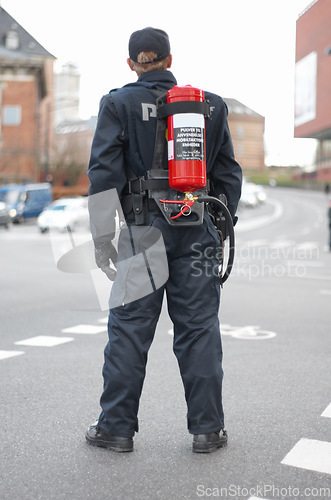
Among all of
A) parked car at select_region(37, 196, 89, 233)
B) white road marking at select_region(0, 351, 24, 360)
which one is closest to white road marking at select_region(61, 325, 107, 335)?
white road marking at select_region(0, 351, 24, 360)

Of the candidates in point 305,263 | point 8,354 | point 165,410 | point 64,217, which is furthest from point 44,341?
point 64,217

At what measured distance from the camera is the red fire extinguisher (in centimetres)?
322

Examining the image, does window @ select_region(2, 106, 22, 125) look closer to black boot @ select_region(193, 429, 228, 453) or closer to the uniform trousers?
the uniform trousers

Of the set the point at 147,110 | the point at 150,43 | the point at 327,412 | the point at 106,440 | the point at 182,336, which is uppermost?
the point at 150,43

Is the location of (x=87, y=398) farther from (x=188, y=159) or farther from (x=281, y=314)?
(x=281, y=314)

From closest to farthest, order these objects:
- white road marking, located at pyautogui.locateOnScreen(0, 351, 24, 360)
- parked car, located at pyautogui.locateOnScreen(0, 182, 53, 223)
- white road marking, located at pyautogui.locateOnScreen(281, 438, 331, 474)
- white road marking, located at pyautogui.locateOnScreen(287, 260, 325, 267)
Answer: white road marking, located at pyautogui.locateOnScreen(281, 438, 331, 474) < white road marking, located at pyautogui.locateOnScreen(0, 351, 24, 360) < white road marking, located at pyautogui.locateOnScreen(287, 260, 325, 267) < parked car, located at pyautogui.locateOnScreen(0, 182, 53, 223)

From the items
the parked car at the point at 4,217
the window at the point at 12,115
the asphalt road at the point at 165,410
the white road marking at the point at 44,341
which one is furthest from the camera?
the window at the point at 12,115

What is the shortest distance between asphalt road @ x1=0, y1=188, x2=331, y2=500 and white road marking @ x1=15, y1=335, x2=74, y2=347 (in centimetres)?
2

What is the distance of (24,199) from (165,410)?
1374 inches

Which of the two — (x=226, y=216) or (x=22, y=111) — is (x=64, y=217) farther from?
(x=22, y=111)

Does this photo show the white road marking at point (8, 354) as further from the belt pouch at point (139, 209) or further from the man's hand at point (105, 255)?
the belt pouch at point (139, 209)

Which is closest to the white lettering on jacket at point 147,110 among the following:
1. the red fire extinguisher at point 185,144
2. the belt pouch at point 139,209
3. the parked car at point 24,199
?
the red fire extinguisher at point 185,144

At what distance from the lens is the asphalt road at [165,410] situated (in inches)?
117

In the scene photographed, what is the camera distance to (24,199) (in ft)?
124
